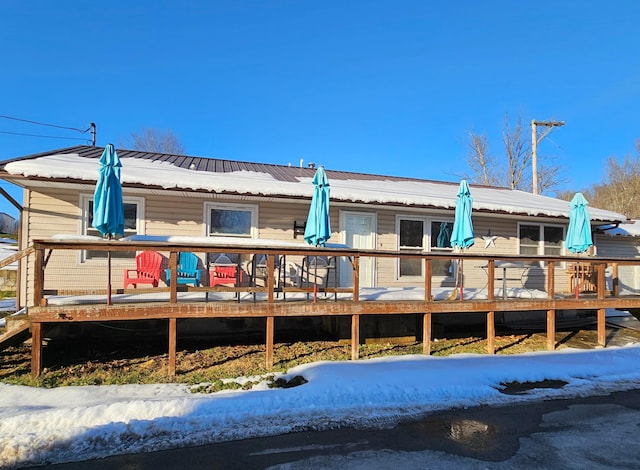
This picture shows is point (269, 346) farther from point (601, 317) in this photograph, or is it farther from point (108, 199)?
point (601, 317)

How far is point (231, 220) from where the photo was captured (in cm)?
900

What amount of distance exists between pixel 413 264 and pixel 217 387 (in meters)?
6.51

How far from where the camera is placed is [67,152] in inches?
397

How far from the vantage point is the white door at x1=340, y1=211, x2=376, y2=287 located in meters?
9.61

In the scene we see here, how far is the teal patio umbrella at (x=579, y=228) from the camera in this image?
30.8ft

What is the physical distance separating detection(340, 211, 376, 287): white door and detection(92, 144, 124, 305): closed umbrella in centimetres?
496

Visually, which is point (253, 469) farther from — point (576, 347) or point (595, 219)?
point (595, 219)

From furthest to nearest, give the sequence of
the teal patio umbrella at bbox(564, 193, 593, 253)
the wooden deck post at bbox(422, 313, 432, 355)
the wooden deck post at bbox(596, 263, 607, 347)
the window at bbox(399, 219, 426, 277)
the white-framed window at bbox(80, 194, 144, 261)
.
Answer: the window at bbox(399, 219, 426, 277) < the teal patio umbrella at bbox(564, 193, 593, 253) < the white-framed window at bbox(80, 194, 144, 261) < the wooden deck post at bbox(596, 263, 607, 347) < the wooden deck post at bbox(422, 313, 432, 355)

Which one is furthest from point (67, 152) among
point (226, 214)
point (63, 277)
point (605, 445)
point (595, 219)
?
point (595, 219)

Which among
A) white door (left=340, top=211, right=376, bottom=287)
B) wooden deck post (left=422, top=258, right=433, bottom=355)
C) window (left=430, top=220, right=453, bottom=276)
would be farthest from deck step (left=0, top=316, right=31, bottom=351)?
window (left=430, top=220, right=453, bottom=276)

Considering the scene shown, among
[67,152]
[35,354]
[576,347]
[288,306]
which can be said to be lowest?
[576,347]

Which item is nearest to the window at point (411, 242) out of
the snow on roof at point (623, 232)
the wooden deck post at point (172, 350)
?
the wooden deck post at point (172, 350)

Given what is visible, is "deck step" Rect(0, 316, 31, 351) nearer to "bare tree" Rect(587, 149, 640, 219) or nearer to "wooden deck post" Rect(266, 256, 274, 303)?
"wooden deck post" Rect(266, 256, 274, 303)

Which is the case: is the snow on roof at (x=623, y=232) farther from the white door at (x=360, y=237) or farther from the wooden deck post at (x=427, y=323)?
the wooden deck post at (x=427, y=323)
